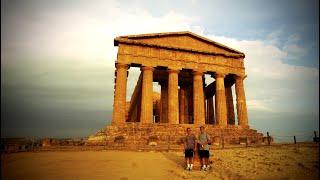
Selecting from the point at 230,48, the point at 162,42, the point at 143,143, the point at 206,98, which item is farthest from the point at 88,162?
the point at 206,98

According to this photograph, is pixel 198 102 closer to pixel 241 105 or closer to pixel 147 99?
pixel 241 105

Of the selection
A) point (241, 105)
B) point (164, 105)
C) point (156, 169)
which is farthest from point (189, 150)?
point (164, 105)

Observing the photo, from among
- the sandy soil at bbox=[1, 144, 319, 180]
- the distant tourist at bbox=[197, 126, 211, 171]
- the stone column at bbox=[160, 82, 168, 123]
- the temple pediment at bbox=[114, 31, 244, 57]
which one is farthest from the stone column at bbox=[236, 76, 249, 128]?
the distant tourist at bbox=[197, 126, 211, 171]

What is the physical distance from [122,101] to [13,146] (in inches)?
381

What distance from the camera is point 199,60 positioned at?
27.0 meters

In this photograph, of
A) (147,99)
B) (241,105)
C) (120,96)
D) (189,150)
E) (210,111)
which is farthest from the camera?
(210,111)

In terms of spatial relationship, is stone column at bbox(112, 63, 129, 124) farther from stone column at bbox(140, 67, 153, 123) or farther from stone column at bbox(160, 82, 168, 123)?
stone column at bbox(160, 82, 168, 123)

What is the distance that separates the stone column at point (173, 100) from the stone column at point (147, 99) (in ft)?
6.58

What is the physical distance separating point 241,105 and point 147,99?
34.8 feet

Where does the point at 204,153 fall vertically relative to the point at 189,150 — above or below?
below

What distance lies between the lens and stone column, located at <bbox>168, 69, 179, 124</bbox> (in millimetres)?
24484

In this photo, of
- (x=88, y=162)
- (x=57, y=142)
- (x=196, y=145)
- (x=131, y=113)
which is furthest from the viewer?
(x=131, y=113)

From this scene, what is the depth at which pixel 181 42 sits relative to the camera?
88.1 feet

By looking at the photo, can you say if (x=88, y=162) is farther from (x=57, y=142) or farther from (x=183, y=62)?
(x=183, y=62)
